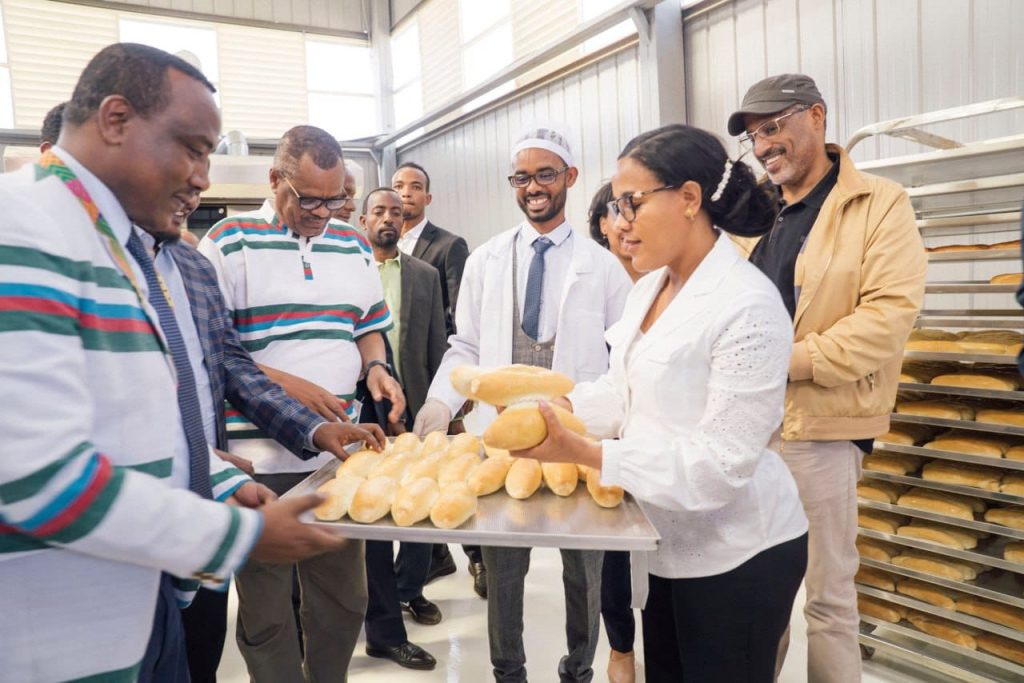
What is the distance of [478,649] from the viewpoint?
2922 millimetres

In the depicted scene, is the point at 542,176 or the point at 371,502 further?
the point at 542,176

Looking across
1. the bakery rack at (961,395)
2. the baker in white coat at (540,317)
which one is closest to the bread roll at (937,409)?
the bakery rack at (961,395)

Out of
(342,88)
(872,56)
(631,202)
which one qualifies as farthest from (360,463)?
(342,88)

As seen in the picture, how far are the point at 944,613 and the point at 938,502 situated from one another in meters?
0.38

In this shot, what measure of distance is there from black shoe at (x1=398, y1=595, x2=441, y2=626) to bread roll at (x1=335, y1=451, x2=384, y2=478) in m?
1.69

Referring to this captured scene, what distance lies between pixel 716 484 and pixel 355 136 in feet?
29.7

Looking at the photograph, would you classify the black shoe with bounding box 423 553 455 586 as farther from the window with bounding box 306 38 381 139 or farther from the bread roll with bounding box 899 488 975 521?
the window with bounding box 306 38 381 139

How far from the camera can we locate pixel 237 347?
1881 millimetres

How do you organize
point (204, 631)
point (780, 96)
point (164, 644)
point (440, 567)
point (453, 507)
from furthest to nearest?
point (440, 567) < point (780, 96) < point (204, 631) < point (453, 507) < point (164, 644)

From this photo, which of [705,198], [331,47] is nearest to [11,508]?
[705,198]

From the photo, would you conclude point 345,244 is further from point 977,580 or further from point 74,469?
point 977,580

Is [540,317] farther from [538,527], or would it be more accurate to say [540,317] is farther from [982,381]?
[982,381]

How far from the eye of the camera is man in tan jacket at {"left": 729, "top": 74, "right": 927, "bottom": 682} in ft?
6.62

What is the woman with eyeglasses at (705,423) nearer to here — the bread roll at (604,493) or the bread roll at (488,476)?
the bread roll at (604,493)
